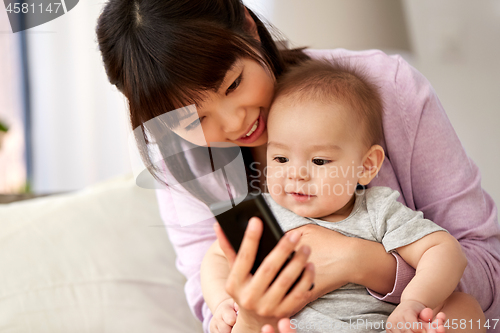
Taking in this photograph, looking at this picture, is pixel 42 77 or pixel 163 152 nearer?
pixel 163 152

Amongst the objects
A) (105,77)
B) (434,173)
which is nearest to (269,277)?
(434,173)

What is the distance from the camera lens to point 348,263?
50 cm

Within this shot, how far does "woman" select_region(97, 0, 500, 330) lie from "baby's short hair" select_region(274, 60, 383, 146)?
0.04 m

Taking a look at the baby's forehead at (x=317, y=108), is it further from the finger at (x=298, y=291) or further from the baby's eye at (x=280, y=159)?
the finger at (x=298, y=291)

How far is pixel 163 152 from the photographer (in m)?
0.67

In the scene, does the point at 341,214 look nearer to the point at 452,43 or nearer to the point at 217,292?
the point at 217,292

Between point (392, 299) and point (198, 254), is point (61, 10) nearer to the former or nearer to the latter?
point (198, 254)

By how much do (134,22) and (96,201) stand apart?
53cm

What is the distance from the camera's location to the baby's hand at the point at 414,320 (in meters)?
0.41

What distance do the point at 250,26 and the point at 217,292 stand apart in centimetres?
43

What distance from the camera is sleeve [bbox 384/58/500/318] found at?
61cm

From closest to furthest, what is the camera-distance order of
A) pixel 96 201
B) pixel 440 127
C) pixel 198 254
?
pixel 440 127
pixel 198 254
pixel 96 201

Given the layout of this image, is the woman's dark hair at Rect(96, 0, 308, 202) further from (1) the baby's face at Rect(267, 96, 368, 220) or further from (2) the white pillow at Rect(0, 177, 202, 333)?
(2) the white pillow at Rect(0, 177, 202, 333)

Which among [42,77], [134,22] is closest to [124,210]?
[42,77]
